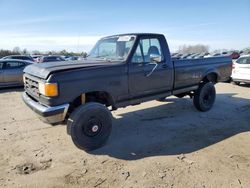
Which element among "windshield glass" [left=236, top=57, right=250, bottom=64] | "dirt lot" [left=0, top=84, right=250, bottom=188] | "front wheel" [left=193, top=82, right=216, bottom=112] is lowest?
"dirt lot" [left=0, top=84, right=250, bottom=188]

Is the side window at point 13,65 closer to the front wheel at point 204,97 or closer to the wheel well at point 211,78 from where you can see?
the front wheel at point 204,97

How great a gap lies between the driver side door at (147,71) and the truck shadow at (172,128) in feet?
2.87

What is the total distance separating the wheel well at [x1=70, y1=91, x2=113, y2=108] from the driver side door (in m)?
0.51

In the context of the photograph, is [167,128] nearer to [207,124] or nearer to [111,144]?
[207,124]

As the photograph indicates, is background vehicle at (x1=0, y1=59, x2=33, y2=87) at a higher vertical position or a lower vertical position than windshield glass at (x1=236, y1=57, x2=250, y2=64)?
lower

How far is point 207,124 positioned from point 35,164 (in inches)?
157

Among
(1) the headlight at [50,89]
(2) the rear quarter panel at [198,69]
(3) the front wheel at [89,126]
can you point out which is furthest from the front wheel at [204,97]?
(1) the headlight at [50,89]

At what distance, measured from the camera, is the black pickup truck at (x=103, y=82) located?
4066mm

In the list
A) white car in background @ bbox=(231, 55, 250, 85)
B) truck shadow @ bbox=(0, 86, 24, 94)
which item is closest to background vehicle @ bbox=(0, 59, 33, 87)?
truck shadow @ bbox=(0, 86, 24, 94)

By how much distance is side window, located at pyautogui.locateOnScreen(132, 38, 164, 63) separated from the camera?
5.02 meters

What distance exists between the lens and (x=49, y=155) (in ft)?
14.0

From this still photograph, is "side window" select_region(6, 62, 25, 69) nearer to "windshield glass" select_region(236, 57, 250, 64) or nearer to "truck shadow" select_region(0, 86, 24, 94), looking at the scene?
"truck shadow" select_region(0, 86, 24, 94)

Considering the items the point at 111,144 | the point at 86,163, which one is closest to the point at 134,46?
the point at 111,144

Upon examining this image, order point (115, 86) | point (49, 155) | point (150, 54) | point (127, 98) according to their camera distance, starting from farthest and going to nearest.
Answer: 1. point (150, 54)
2. point (127, 98)
3. point (115, 86)
4. point (49, 155)
